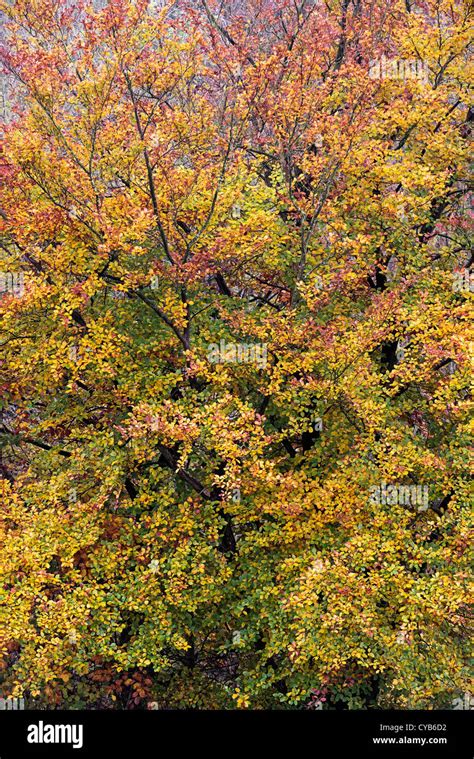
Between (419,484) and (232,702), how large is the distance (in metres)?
5.09

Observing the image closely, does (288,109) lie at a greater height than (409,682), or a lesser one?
greater

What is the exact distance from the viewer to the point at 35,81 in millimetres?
9852

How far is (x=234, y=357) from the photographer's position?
11289mm

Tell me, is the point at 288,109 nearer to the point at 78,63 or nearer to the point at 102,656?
the point at 78,63

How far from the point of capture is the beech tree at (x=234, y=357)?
1046cm

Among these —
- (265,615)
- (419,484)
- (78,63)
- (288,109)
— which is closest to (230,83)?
(288,109)

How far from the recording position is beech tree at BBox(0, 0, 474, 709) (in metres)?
10.5

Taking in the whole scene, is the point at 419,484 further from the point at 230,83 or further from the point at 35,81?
the point at 35,81

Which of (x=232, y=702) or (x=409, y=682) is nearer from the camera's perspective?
(x=409, y=682)

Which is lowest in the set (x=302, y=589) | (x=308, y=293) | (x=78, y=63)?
(x=302, y=589)

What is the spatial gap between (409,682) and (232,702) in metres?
3.76
